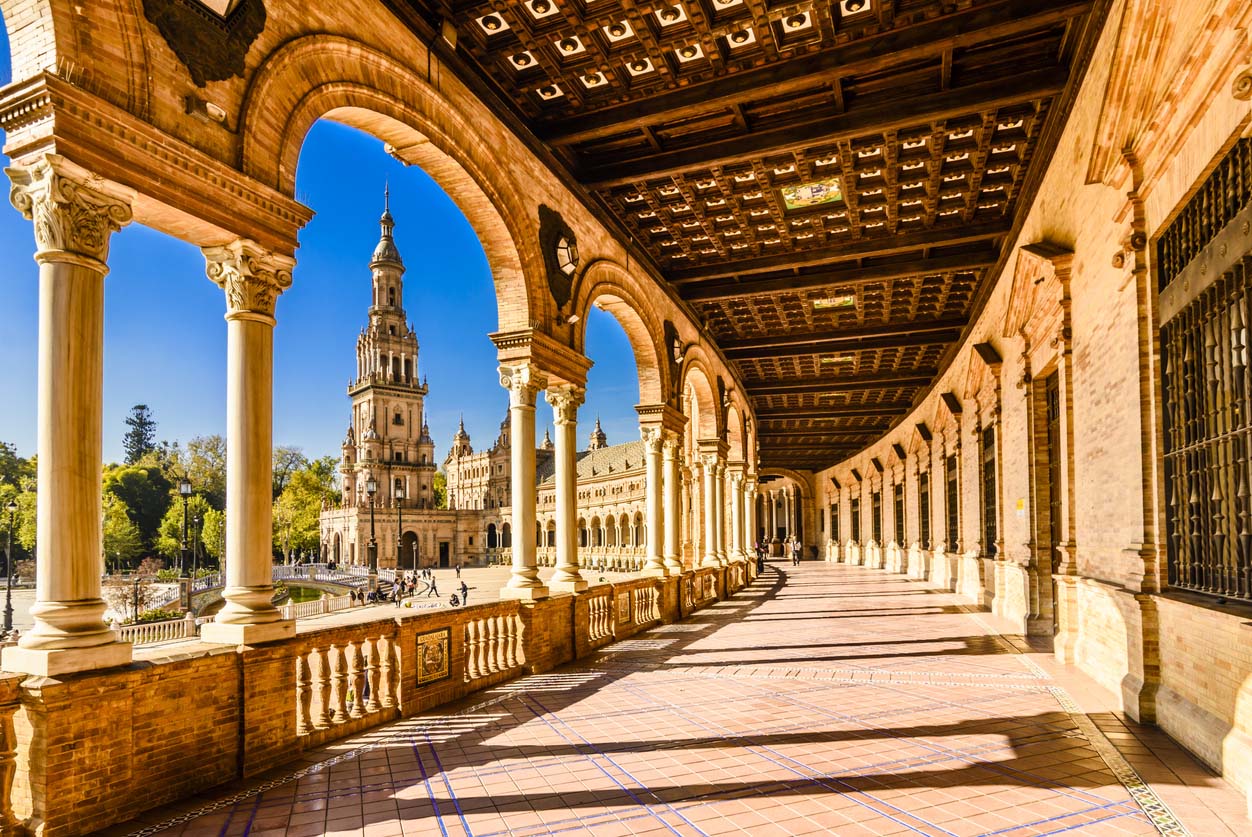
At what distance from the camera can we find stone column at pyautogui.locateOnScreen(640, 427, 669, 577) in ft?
51.3

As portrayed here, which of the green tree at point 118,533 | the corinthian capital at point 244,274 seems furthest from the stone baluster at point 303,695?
the green tree at point 118,533

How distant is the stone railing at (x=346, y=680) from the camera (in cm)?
621

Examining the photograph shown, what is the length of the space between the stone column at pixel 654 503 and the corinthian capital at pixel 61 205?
11.5 meters

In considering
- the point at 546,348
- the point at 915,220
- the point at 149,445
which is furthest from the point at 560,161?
the point at 149,445

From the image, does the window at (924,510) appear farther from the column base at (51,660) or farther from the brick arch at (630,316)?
the column base at (51,660)

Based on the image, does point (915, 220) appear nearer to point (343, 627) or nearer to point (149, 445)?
point (343, 627)

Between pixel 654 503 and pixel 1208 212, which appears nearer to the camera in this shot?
pixel 1208 212

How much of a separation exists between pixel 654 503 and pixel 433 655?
847 centimetres

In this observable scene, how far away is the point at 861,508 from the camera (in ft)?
142

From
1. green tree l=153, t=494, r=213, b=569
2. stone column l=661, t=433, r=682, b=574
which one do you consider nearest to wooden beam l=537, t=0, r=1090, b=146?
stone column l=661, t=433, r=682, b=574

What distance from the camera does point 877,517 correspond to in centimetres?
3903

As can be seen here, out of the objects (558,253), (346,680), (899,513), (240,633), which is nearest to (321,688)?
(346,680)

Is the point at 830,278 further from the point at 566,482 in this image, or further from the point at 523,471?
the point at 523,471

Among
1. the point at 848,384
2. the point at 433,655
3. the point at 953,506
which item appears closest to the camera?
the point at 433,655
